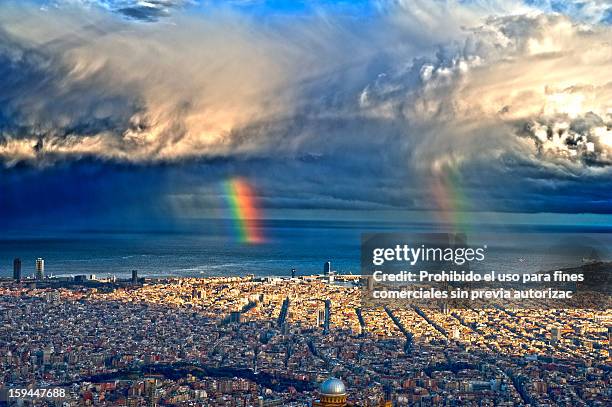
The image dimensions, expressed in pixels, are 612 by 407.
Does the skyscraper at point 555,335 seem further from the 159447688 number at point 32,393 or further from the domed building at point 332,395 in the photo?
the 159447688 number at point 32,393

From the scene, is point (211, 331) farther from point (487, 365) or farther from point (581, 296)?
point (581, 296)

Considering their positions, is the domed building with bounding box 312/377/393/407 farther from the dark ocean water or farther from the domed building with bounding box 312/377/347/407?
the dark ocean water

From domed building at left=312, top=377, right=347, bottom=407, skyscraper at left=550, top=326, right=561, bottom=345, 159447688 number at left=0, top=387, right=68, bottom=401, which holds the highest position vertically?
skyscraper at left=550, top=326, right=561, bottom=345

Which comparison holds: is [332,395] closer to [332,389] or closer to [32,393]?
[332,389]

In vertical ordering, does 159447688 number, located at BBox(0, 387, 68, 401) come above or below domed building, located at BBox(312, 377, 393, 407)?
below

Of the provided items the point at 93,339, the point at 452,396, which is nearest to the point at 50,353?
the point at 93,339

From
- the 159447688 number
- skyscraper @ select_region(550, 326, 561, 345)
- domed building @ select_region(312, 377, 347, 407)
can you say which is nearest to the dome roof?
domed building @ select_region(312, 377, 347, 407)

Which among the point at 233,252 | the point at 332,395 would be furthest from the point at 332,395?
the point at 233,252

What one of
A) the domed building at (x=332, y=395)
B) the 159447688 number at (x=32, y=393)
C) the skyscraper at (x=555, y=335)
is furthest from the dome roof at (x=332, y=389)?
the skyscraper at (x=555, y=335)
